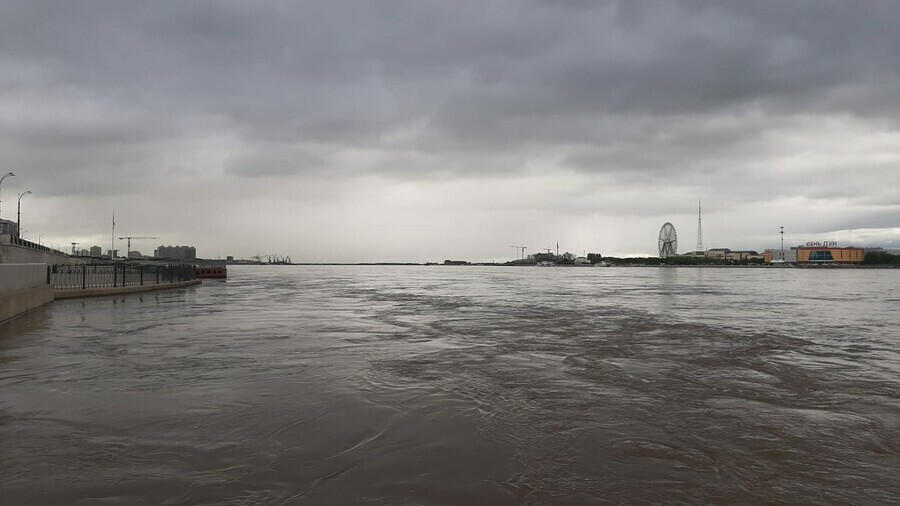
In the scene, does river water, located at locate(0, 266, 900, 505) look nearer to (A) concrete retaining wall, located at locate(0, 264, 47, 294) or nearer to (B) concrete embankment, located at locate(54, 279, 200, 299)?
(A) concrete retaining wall, located at locate(0, 264, 47, 294)

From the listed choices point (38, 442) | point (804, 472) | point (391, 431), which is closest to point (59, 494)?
point (38, 442)

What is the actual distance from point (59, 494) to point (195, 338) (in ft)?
39.2

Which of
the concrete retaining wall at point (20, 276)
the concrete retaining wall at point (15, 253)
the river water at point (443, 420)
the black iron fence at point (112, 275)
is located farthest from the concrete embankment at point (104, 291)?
the river water at point (443, 420)

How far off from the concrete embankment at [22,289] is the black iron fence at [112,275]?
752 centimetres

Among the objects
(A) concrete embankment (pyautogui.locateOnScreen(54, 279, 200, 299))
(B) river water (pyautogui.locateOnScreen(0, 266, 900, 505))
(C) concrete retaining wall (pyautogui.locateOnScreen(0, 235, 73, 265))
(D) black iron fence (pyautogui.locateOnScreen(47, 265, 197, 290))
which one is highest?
(C) concrete retaining wall (pyautogui.locateOnScreen(0, 235, 73, 265))

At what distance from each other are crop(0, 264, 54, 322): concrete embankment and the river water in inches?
151

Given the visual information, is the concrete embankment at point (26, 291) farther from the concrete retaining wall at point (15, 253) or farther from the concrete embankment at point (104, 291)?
the concrete retaining wall at point (15, 253)

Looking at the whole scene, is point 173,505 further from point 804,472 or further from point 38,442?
point 804,472

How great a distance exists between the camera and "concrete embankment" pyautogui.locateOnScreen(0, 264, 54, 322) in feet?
62.5

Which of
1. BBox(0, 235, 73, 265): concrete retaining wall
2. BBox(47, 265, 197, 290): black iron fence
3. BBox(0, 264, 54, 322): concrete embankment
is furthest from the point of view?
BBox(0, 235, 73, 265): concrete retaining wall

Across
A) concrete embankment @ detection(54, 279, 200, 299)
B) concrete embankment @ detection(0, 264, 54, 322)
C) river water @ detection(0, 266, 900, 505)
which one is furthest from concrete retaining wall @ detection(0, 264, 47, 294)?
river water @ detection(0, 266, 900, 505)

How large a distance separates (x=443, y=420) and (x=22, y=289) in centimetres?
2259

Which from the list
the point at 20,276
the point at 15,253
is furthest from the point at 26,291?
the point at 15,253

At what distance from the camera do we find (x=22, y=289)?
2189 cm
